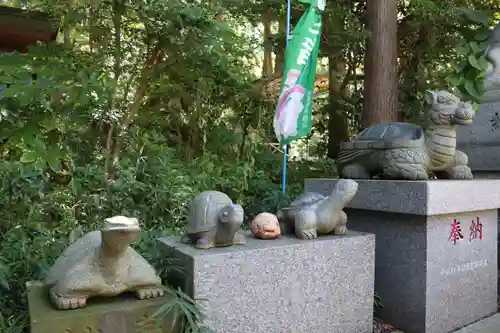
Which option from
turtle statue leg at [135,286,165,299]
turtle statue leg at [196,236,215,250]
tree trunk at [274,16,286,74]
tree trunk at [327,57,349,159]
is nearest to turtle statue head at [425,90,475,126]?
turtle statue leg at [196,236,215,250]

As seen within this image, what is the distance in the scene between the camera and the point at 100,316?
71.6 inches

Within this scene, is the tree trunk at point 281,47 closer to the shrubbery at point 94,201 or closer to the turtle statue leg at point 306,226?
the shrubbery at point 94,201

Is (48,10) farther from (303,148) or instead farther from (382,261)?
(303,148)

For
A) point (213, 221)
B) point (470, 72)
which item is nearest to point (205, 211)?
point (213, 221)

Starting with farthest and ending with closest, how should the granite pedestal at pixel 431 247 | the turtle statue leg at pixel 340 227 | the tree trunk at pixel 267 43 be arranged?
the tree trunk at pixel 267 43 < the granite pedestal at pixel 431 247 < the turtle statue leg at pixel 340 227

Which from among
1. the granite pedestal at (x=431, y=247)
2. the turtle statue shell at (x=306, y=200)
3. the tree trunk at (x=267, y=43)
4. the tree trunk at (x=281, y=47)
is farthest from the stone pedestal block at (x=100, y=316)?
the tree trunk at (x=267, y=43)

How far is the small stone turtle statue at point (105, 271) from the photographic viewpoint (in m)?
1.80

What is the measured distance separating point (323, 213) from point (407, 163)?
70 cm

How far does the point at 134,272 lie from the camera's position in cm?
196

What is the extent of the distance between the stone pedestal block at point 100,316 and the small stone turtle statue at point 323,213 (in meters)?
0.89

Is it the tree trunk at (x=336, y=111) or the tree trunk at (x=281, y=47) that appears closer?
the tree trunk at (x=281, y=47)

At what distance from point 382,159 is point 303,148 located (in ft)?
17.1

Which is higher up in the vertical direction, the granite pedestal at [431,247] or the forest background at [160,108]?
the forest background at [160,108]

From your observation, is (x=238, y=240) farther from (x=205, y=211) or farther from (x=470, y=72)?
(x=470, y=72)
